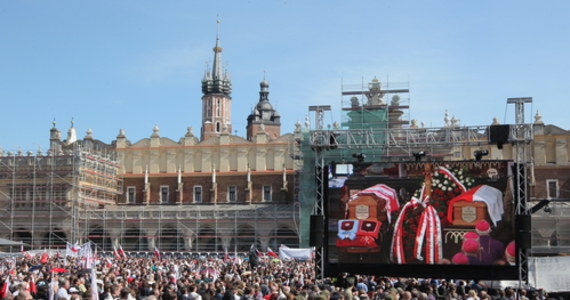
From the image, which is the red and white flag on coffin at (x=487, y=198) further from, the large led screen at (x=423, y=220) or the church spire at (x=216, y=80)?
the church spire at (x=216, y=80)

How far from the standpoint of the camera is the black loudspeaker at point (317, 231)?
26.0m

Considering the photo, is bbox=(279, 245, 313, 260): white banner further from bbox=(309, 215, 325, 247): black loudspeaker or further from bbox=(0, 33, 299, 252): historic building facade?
bbox=(0, 33, 299, 252): historic building facade

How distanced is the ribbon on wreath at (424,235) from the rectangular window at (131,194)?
143 feet

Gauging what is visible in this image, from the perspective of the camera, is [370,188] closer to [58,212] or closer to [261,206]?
[261,206]

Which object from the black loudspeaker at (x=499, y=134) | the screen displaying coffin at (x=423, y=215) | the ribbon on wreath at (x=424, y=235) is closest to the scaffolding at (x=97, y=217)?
the screen displaying coffin at (x=423, y=215)

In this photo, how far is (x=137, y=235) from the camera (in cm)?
6038

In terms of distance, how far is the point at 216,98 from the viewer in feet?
338

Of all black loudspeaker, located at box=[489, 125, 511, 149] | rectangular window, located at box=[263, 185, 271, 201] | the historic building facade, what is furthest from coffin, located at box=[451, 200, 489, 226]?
rectangular window, located at box=[263, 185, 271, 201]

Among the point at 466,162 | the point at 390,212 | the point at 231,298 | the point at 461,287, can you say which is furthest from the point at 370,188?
the point at 231,298

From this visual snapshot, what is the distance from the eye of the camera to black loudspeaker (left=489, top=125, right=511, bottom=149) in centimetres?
2633

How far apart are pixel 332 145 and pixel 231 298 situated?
47.4 ft

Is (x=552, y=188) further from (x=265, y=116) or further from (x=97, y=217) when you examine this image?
(x=265, y=116)

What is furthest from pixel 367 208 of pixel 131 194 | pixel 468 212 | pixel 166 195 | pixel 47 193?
pixel 131 194

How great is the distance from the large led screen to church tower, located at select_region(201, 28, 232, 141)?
7612 cm
